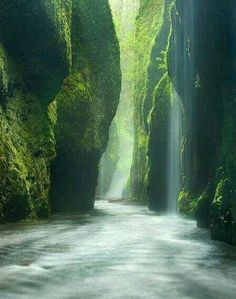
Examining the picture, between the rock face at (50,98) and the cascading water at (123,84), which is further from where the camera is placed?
the cascading water at (123,84)

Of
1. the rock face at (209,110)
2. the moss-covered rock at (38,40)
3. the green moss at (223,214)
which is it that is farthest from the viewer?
the moss-covered rock at (38,40)

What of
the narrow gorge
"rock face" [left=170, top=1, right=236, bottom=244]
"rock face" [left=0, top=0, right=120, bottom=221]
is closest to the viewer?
the narrow gorge

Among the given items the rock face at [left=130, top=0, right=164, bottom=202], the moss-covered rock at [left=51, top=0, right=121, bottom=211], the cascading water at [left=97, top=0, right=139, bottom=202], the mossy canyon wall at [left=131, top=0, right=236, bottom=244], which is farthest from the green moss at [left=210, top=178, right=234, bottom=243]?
the cascading water at [left=97, top=0, right=139, bottom=202]

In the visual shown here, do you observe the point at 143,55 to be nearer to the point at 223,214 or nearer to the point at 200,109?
the point at 200,109

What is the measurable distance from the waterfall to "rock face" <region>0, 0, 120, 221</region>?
11.5 feet

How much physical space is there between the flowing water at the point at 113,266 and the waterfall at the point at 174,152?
11570mm

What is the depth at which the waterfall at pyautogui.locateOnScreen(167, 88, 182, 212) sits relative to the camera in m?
21.2

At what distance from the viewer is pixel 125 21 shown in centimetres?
4625

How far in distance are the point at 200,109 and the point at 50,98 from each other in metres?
5.67

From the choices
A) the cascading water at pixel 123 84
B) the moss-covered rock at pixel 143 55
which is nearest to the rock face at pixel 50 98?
the moss-covered rock at pixel 143 55

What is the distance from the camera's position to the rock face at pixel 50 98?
13.7 m

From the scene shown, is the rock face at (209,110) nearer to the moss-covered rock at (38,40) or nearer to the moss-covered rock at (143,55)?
the moss-covered rock at (38,40)

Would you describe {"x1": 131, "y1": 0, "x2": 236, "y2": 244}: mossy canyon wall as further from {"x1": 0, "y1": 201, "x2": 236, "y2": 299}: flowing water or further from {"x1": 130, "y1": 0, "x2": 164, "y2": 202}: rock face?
{"x1": 130, "y1": 0, "x2": 164, "y2": 202}: rock face

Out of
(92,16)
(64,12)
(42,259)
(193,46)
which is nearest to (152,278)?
(42,259)
